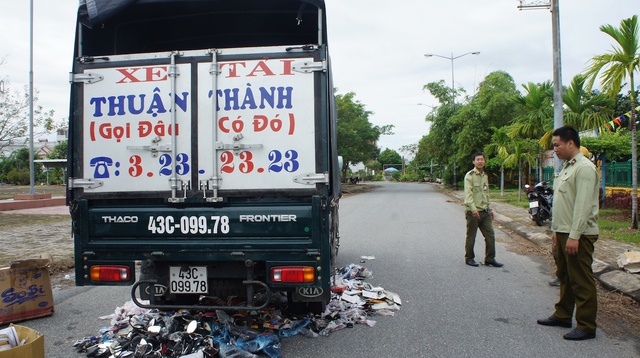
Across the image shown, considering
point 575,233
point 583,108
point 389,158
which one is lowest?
point 575,233

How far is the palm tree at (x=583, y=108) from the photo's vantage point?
1066cm

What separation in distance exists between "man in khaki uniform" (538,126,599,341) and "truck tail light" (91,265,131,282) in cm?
383

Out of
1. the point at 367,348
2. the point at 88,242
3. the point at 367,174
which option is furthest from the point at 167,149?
the point at 367,174

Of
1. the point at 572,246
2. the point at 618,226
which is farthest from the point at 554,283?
the point at 618,226

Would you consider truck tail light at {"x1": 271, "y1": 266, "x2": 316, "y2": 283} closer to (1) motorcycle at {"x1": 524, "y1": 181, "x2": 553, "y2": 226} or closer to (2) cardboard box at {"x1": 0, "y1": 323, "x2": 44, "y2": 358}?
(2) cardboard box at {"x1": 0, "y1": 323, "x2": 44, "y2": 358}

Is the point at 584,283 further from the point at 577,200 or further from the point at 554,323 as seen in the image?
the point at 577,200

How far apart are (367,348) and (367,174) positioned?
66936 millimetres

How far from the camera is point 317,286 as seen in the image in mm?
3766

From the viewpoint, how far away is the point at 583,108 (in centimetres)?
1127

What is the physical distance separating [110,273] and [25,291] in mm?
1530

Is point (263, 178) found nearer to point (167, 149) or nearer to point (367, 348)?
point (167, 149)

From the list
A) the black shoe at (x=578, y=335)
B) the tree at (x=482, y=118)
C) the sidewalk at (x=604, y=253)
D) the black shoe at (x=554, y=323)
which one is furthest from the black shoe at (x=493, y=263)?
the tree at (x=482, y=118)

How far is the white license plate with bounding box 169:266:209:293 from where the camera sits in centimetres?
388

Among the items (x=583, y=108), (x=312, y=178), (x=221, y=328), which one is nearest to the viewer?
(x=312, y=178)
